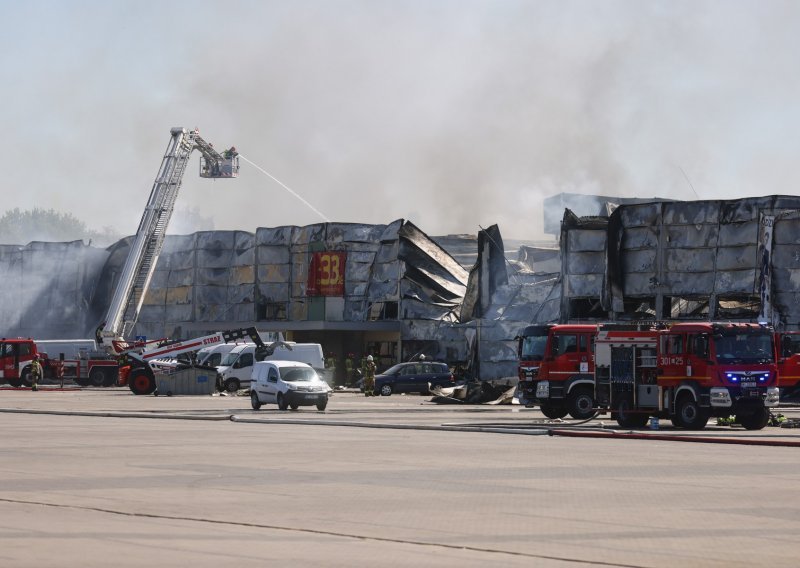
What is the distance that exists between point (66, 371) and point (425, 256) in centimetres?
2201

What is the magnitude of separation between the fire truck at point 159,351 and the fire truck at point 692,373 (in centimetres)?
2687

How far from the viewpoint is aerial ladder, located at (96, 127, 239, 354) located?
65.9 metres

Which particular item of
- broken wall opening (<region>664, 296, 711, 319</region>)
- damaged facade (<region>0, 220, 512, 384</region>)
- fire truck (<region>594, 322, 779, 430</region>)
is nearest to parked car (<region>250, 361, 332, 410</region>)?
fire truck (<region>594, 322, 779, 430</region>)

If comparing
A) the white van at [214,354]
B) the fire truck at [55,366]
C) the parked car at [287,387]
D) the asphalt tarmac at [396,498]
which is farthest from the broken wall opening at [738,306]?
the fire truck at [55,366]

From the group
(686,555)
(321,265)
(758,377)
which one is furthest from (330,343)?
(686,555)

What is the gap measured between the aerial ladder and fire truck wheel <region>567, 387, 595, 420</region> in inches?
1391

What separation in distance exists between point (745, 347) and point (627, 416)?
3.74 metres

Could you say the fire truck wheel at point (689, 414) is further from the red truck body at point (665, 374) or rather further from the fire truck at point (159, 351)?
the fire truck at point (159, 351)

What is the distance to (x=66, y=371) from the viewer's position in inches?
2677

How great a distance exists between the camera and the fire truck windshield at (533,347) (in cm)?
3833

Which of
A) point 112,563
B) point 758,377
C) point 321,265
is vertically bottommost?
point 112,563

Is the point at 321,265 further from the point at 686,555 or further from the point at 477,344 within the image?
the point at 686,555

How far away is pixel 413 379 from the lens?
189ft

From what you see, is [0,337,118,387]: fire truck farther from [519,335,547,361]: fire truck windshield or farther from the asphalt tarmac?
the asphalt tarmac
